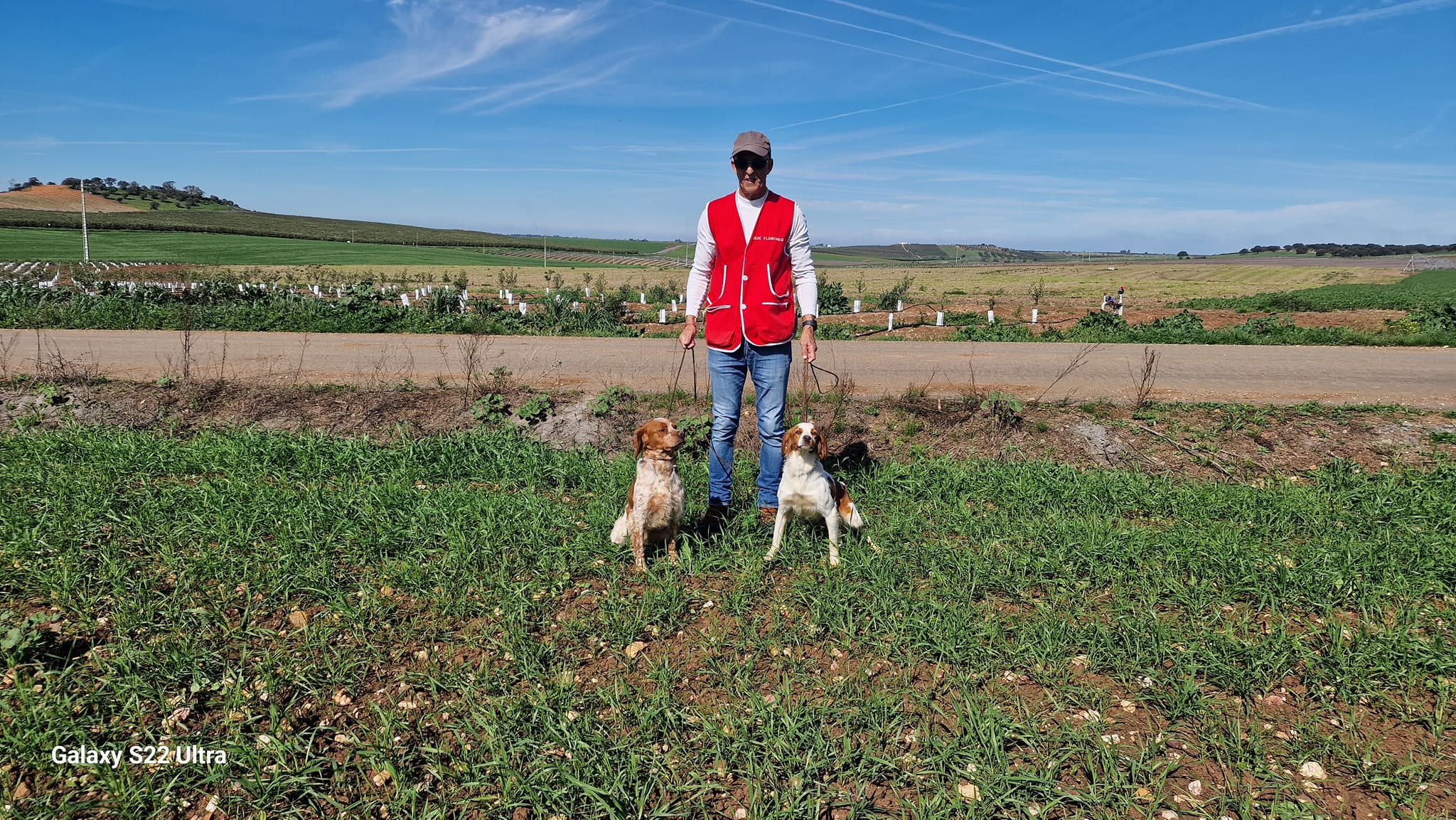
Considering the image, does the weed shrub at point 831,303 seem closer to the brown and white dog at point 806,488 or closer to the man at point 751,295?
the man at point 751,295

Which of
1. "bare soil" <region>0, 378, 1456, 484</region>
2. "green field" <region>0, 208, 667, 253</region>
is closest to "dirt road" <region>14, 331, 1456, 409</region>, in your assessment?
"bare soil" <region>0, 378, 1456, 484</region>

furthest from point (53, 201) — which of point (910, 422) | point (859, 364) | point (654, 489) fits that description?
point (654, 489)

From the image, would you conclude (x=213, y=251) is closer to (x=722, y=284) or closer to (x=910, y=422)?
(x=910, y=422)

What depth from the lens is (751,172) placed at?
4.38 metres

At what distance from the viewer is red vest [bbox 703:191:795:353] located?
451 cm

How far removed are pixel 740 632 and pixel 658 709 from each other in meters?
0.76

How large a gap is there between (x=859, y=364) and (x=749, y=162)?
777cm

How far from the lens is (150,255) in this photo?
5825 centimetres

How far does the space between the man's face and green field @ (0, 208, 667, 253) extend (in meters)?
99.0

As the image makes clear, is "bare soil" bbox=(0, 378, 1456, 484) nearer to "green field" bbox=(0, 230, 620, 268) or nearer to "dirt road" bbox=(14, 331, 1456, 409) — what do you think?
"dirt road" bbox=(14, 331, 1456, 409)

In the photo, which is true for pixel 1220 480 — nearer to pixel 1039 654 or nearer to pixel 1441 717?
pixel 1441 717

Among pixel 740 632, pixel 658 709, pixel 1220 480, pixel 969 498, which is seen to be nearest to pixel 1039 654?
pixel 740 632

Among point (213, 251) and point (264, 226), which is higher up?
point (264, 226)

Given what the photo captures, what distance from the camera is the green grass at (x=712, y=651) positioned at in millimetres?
2709
